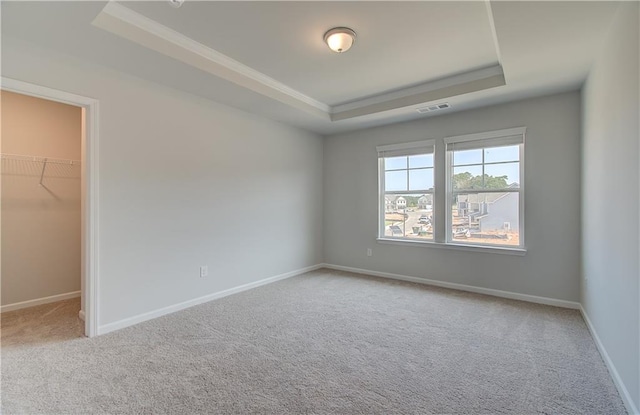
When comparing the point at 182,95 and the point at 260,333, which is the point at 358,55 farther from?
the point at 260,333

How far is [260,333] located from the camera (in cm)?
292

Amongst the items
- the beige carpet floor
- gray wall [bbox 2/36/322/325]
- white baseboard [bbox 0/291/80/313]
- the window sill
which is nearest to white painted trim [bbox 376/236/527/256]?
the window sill

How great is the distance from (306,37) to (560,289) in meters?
3.99

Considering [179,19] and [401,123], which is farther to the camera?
[401,123]

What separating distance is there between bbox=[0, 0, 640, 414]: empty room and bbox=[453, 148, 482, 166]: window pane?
0.09 feet

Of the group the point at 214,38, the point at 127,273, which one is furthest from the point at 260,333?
the point at 214,38

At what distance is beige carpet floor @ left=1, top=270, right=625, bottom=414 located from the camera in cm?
192

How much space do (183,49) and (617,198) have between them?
3.66 metres

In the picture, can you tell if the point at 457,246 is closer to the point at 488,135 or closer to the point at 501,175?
the point at 501,175

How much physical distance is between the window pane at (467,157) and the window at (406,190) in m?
0.35

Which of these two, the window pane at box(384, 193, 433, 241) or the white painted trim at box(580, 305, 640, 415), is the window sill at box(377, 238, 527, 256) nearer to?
the window pane at box(384, 193, 433, 241)

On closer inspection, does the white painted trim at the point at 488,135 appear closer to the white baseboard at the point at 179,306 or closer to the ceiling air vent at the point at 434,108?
the ceiling air vent at the point at 434,108

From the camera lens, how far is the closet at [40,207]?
356cm

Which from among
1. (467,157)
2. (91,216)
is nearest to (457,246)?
(467,157)
